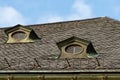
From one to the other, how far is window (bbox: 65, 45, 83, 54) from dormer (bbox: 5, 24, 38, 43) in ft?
14.8

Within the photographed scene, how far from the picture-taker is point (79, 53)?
25.0 m

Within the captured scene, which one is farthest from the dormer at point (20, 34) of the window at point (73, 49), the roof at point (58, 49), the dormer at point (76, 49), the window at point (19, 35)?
the window at point (73, 49)

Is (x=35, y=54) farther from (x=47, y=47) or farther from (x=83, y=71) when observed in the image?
(x=83, y=71)

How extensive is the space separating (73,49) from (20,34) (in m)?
5.86

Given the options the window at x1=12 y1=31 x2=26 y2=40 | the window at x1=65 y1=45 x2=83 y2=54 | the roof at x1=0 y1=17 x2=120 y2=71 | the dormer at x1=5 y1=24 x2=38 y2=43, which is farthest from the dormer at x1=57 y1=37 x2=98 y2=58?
the window at x1=12 y1=31 x2=26 y2=40

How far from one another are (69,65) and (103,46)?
138 inches

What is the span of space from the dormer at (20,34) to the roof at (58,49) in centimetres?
50

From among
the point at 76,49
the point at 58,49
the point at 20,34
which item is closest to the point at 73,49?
the point at 76,49

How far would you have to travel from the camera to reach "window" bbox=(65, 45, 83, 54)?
2520cm

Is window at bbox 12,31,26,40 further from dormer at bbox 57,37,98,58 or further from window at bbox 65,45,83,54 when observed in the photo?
window at bbox 65,45,83,54

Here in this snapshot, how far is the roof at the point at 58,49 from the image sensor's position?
2377cm

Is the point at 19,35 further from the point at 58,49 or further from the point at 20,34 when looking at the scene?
the point at 58,49

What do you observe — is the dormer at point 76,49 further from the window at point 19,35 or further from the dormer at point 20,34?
the window at point 19,35

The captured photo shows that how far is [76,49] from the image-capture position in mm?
25297
